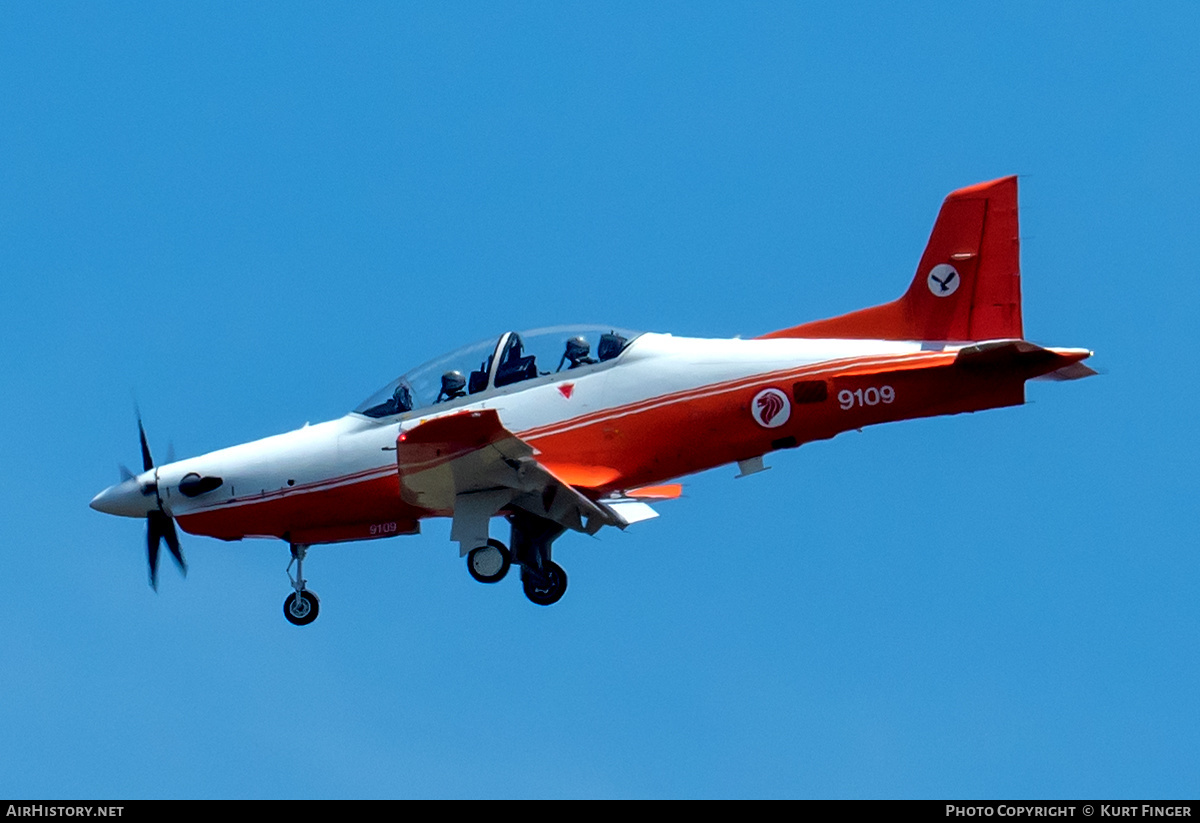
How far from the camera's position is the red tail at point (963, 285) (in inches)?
934

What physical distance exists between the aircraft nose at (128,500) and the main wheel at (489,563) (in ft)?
15.6

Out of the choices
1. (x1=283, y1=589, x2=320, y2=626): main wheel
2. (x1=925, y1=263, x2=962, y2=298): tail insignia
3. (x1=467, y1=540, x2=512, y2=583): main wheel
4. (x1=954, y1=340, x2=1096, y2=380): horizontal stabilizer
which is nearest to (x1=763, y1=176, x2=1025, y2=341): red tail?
(x1=925, y1=263, x2=962, y2=298): tail insignia

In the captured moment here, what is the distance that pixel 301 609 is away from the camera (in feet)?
83.8

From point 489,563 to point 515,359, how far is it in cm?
269

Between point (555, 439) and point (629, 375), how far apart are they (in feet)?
4.18

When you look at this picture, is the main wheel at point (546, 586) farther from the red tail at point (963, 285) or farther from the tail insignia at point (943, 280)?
the tail insignia at point (943, 280)

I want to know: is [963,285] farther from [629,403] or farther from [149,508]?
[149,508]

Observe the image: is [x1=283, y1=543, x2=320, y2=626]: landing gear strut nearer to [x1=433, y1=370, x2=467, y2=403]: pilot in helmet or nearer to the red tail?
[x1=433, y1=370, x2=467, y2=403]: pilot in helmet

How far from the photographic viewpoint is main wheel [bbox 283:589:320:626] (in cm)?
2552

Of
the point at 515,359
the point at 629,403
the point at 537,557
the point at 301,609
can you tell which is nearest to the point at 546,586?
Result: the point at 537,557

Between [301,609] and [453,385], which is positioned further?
[301,609]

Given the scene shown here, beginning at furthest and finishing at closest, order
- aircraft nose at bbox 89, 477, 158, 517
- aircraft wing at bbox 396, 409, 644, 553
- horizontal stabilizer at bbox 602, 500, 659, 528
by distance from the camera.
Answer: horizontal stabilizer at bbox 602, 500, 659, 528 → aircraft nose at bbox 89, 477, 158, 517 → aircraft wing at bbox 396, 409, 644, 553
